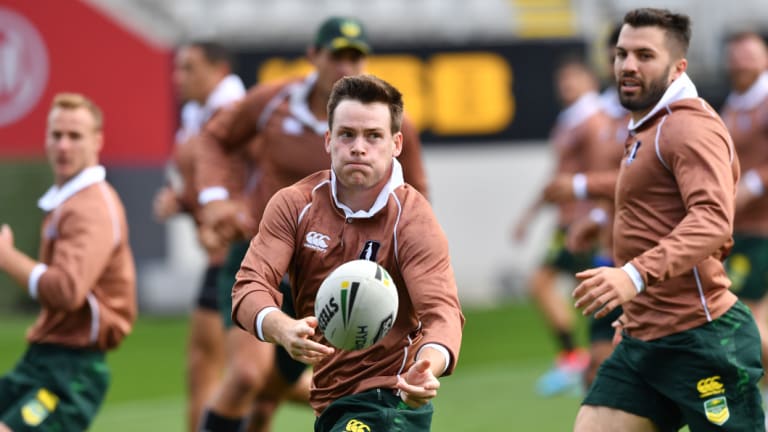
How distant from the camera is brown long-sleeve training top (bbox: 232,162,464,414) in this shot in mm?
5047

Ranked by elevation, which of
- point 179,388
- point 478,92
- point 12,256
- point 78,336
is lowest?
point 179,388

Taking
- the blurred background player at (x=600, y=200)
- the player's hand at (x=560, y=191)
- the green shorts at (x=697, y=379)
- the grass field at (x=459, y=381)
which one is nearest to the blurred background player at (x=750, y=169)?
the blurred background player at (x=600, y=200)

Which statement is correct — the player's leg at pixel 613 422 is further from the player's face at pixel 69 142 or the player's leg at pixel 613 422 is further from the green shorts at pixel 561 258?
the green shorts at pixel 561 258

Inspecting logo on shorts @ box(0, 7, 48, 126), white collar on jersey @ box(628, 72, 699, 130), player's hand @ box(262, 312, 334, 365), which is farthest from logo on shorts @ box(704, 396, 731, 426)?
logo on shorts @ box(0, 7, 48, 126)

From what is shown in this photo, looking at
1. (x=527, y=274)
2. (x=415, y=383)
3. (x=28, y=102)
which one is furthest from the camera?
(x=527, y=274)

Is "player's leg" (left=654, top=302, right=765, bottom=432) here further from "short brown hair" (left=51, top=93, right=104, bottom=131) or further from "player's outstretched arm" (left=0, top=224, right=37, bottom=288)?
"short brown hair" (left=51, top=93, right=104, bottom=131)

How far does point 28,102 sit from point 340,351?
13.1m

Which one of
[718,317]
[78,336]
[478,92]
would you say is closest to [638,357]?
[718,317]

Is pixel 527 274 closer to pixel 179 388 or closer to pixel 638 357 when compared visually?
pixel 179 388

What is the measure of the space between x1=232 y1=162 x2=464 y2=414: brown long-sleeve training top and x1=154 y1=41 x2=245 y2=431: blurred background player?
10.9ft

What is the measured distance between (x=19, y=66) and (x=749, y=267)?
10.7m

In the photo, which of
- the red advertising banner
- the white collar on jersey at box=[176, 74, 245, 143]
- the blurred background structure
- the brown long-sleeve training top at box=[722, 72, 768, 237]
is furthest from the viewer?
the blurred background structure

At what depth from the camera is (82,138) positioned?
23.1ft

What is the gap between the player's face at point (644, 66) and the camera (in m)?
5.82
